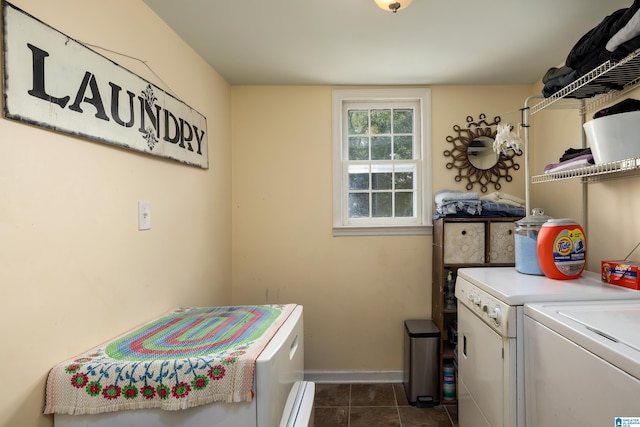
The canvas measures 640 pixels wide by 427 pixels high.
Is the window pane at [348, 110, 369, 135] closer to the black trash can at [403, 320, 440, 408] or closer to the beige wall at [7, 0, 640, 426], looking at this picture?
the beige wall at [7, 0, 640, 426]

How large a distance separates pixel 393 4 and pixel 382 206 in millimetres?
1508

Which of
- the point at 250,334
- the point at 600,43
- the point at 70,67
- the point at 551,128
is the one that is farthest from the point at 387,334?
the point at 70,67

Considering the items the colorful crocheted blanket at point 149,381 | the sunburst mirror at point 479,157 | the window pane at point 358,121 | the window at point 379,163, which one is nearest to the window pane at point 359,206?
the window at point 379,163

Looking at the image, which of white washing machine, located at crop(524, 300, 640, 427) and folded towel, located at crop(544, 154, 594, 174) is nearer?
white washing machine, located at crop(524, 300, 640, 427)

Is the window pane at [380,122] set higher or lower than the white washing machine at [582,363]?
higher

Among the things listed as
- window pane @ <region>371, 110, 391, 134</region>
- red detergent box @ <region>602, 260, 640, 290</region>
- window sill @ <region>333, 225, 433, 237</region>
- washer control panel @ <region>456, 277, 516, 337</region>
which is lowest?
washer control panel @ <region>456, 277, 516, 337</region>

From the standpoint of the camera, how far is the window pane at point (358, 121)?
266 cm

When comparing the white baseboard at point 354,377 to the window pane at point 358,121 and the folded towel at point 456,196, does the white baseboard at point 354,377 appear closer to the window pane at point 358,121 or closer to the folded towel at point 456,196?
the folded towel at point 456,196

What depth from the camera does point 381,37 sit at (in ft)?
6.05

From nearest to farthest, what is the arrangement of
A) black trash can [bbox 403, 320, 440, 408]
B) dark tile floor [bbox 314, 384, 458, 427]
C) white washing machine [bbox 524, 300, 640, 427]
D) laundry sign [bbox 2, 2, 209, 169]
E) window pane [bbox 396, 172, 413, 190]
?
1. white washing machine [bbox 524, 300, 640, 427]
2. laundry sign [bbox 2, 2, 209, 169]
3. dark tile floor [bbox 314, 384, 458, 427]
4. black trash can [bbox 403, 320, 440, 408]
5. window pane [bbox 396, 172, 413, 190]

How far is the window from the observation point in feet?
8.52

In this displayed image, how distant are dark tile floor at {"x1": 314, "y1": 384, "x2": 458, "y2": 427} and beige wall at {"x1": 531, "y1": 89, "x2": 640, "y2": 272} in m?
1.38

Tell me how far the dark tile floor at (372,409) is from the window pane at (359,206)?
4.49 ft

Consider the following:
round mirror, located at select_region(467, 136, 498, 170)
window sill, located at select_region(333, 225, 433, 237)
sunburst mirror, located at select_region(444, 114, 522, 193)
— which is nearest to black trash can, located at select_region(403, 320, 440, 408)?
window sill, located at select_region(333, 225, 433, 237)
